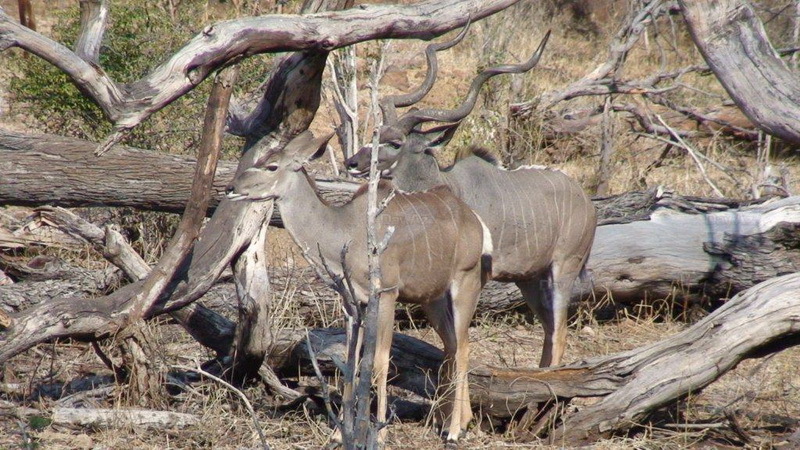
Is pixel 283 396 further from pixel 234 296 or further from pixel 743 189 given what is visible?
pixel 743 189

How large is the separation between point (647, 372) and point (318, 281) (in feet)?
6.73

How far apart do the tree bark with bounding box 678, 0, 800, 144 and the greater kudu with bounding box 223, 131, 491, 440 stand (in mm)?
1313

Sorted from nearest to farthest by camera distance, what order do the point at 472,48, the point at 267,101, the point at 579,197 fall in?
the point at 267,101 < the point at 579,197 < the point at 472,48

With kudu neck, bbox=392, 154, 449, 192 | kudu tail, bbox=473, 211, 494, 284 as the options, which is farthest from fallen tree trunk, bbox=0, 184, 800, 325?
kudu tail, bbox=473, 211, 494, 284

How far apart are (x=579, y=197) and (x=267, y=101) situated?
5.31 feet

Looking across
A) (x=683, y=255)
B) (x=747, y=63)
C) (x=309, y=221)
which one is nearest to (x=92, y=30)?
(x=309, y=221)

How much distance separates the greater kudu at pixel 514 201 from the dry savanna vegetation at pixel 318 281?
398 mm

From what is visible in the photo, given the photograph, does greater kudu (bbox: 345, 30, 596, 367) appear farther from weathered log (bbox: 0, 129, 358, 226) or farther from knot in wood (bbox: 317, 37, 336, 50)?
weathered log (bbox: 0, 129, 358, 226)

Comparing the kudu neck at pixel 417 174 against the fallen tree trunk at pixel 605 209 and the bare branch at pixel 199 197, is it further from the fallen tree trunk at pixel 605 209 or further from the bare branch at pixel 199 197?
the bare branch at pixel 199 197

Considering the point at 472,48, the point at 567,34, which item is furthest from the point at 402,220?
the point at 567,34

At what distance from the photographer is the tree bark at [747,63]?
326cm

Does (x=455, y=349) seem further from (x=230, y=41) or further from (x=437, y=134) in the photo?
(x=230, y=41)

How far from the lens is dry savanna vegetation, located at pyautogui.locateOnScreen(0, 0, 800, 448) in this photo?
4.04m

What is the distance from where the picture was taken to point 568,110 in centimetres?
866
